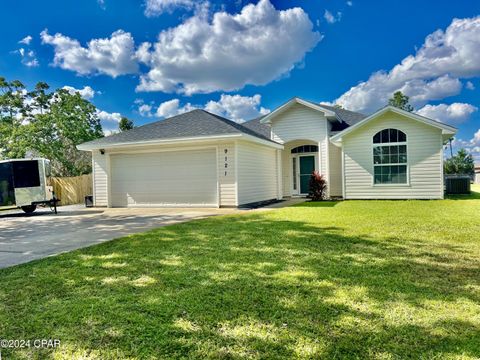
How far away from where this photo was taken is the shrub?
1511 centimetres

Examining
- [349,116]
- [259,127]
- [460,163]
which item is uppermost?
[349,116]

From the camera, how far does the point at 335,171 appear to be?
16.0m

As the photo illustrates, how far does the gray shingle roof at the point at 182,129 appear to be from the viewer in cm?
1239

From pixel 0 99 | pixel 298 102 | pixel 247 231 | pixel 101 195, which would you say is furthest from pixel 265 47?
pixel 0 99

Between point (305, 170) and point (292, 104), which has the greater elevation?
point (292, 104)

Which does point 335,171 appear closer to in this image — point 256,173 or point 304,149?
point 304,149

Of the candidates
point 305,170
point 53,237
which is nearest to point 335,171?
point 305,170

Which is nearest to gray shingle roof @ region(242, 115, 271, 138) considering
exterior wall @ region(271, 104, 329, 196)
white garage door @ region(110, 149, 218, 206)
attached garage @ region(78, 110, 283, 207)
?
exterior wall @ region(271, 104, 329, 196)

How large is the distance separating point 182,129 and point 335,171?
26.3ft

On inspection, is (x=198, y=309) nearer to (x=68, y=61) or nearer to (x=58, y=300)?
(x=58, y=300)

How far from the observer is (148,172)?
1345 centimetres

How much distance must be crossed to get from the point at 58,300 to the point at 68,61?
2014 cm

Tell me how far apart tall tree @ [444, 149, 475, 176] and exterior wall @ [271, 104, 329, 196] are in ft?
112

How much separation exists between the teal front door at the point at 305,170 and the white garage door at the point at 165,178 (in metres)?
6.62
